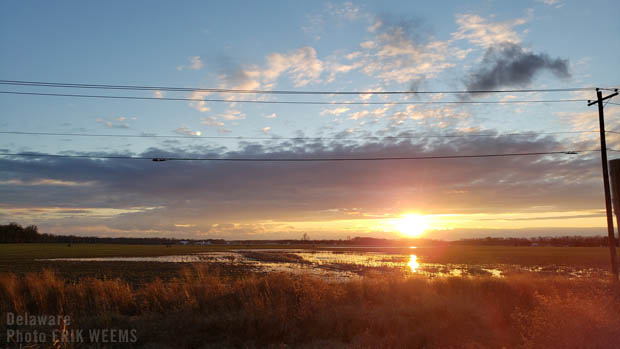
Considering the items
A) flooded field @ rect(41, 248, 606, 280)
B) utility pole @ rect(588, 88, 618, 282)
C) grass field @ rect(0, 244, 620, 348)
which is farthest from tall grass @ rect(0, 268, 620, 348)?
flooded field @ rect(41, 248, 606, 280)

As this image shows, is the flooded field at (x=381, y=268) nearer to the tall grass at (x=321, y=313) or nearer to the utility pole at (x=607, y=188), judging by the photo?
the utility pole at (x=607, y=188)

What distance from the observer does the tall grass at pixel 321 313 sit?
1188 centimetres

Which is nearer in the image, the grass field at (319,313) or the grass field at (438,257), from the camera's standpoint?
the grass field at (319,313)

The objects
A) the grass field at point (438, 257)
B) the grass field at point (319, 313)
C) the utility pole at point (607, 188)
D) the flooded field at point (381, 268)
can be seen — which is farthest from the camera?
the grass field at point (438, 257)

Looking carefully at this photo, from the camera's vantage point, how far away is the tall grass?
11883mm

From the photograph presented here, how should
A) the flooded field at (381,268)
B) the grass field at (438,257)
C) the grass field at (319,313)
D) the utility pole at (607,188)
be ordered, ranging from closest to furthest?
1. the grass field at (319,313)
2. the utility pole at (607,188)
3. the flooded field at (381,268)
4. the grass field at (438,257)

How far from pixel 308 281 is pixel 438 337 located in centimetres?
674

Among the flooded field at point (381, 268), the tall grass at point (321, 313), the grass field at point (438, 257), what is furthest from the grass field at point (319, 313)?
the grass field at point (438, 257)

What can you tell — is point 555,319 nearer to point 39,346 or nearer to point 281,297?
point 281,297

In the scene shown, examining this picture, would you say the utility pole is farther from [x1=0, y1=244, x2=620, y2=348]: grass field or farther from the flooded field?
the flooded field

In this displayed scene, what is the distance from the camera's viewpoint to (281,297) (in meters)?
15.6

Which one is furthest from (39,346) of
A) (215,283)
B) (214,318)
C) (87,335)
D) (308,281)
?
(308,281)

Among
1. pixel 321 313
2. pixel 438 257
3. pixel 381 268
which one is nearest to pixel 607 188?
pixel 321 313

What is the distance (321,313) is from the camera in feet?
45.1
